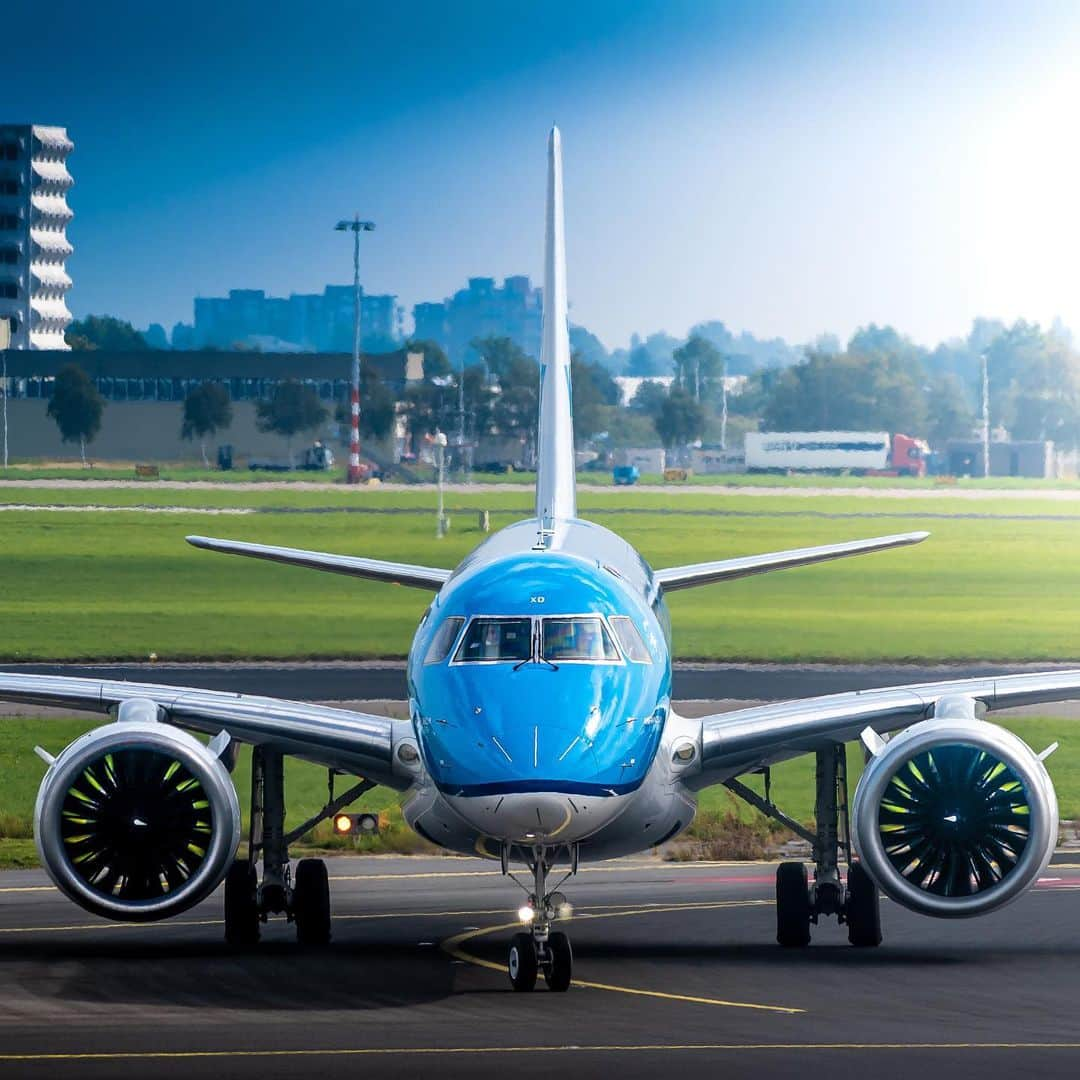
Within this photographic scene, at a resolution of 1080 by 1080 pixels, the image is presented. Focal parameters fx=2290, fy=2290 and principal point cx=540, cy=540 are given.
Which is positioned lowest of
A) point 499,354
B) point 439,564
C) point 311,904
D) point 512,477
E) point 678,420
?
point 311,904

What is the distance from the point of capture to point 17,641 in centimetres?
6775

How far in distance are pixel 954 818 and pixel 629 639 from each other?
12.7 feet

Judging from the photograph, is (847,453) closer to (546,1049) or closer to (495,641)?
(495,641)

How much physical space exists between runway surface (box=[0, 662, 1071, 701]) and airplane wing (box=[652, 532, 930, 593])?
66.9 ft

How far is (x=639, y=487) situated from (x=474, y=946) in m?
119

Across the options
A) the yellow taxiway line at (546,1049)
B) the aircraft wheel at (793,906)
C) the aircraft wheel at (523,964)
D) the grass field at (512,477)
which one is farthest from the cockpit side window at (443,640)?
the grass field at (512,477)

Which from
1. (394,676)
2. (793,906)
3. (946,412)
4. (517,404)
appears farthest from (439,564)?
(946,412)

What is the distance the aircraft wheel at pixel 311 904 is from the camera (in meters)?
26.1

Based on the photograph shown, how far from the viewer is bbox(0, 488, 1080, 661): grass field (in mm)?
68625

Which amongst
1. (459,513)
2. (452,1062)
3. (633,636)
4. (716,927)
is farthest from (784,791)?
(459,513)

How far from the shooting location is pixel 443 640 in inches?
883

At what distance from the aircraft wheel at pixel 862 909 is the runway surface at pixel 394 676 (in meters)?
25.7

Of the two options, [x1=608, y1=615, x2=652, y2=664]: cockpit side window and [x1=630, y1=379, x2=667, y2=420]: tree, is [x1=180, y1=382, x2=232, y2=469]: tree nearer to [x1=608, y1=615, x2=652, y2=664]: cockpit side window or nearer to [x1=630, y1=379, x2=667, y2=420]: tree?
[x1=630, y1=379, x2=667, y2=420]: tree

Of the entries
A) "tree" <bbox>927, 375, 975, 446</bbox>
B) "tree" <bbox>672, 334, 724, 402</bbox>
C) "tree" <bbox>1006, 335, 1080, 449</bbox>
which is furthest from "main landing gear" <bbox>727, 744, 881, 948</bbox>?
"tree" <bbox>672, 334, 724, 402</bbox>
